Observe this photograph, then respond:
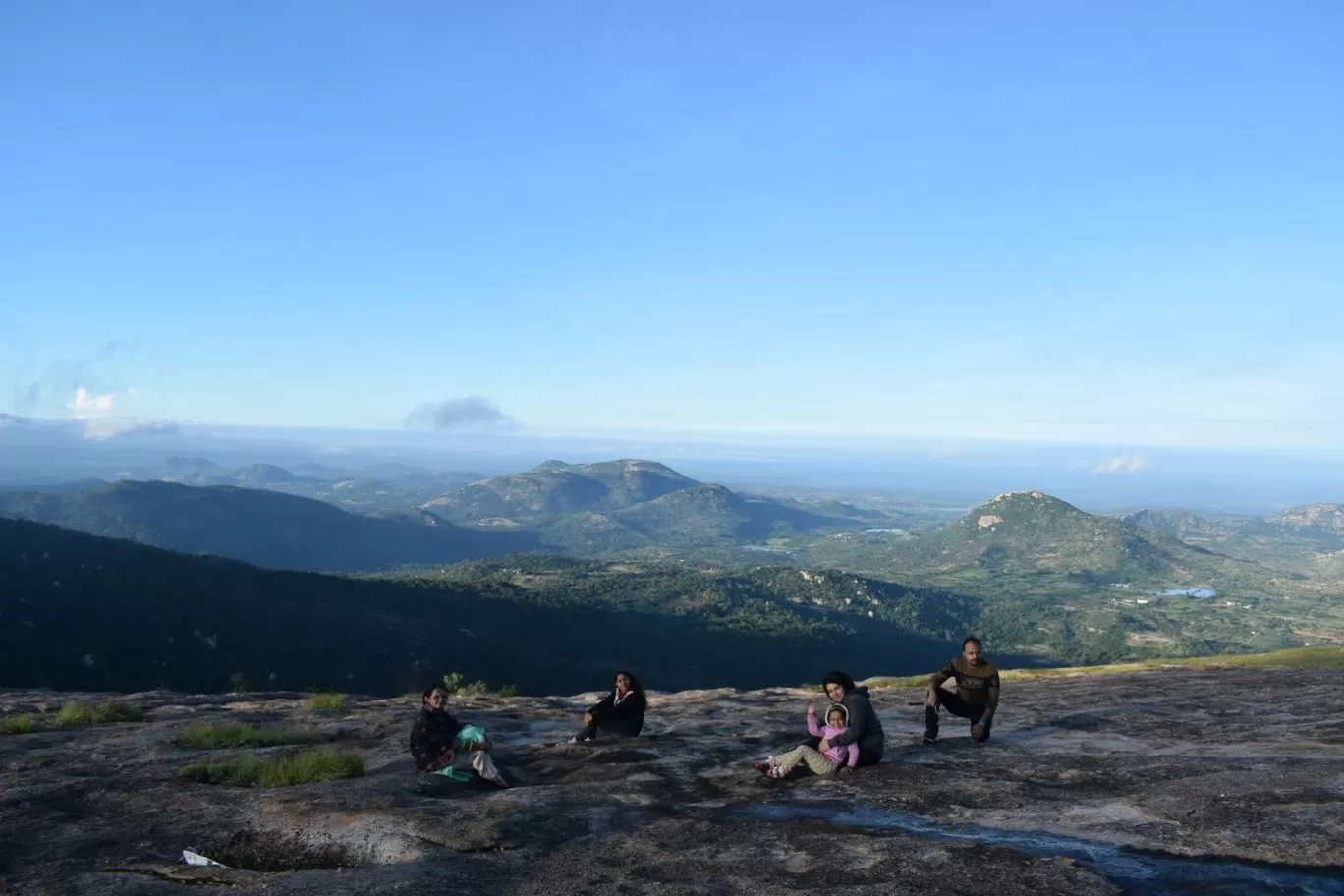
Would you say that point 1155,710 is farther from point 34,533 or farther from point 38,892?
point 34,533

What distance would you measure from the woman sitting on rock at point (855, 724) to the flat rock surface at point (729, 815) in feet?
1.06

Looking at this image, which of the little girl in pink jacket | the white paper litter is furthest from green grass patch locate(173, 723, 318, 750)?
the little girl in pink jacket

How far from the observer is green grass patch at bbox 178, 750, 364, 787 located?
14.5 m

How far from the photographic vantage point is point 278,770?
14539mm

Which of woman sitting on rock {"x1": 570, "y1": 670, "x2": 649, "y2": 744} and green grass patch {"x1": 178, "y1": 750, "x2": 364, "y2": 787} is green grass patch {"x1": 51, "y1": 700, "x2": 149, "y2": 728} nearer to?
green grass patch {"x1": 178, "y1": 750, "x2": 364, "y2": 787}

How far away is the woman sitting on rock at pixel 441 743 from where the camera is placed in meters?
14.3

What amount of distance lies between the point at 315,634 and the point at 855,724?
368 ft

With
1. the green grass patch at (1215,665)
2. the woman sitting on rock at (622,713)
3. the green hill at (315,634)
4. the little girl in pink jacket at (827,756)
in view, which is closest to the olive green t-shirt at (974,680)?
the little girl in pink jacket at (827,756)

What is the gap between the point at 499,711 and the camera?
2405 centimetres

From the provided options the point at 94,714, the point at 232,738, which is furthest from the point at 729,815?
the point at 94,714

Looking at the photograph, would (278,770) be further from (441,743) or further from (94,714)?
(94,714)

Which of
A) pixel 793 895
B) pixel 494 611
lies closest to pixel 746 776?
pixel 793 895

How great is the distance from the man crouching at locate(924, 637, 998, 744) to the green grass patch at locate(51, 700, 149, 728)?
66.9ft

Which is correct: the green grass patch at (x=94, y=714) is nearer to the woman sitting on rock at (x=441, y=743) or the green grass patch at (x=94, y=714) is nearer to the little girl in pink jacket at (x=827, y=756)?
the woman sitting on rock at (x=441, y=743)
